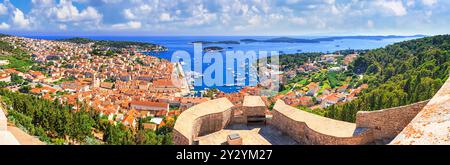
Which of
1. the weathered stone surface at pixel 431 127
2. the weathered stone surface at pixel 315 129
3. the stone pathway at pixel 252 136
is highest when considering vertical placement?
the weathered stone surface at pixel 431 127

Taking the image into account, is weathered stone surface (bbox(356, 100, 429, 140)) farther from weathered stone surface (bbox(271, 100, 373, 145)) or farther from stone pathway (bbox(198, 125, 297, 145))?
stone pathway (bbox(198, 125, 297, 145))

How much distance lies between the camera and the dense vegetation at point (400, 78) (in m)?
20.5

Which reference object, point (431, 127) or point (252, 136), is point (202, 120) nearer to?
point (252, 136)

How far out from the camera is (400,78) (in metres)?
35.3

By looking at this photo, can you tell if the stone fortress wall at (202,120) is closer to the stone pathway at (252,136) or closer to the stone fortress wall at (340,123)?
the stone fortress wall at (340,123)

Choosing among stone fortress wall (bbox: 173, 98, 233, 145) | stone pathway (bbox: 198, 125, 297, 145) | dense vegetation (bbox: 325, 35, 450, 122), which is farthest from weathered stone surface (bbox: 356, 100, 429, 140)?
dense vegetation (bbox: 325, 35, 450, 122)

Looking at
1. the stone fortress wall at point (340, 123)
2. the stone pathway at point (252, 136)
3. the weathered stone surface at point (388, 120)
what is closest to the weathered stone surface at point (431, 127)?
the stone fortress wall at point (340, 123)

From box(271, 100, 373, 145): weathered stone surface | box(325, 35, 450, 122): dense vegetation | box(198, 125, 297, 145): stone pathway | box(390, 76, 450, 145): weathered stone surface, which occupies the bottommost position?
box(325, 35, 450, 122): dense vegetation

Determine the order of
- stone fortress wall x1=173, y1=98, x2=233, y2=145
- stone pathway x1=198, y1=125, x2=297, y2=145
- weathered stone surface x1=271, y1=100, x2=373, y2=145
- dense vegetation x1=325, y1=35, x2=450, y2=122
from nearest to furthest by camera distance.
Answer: weathered stone surface x1=271, y1=100, x2=373, y2=145 → stone fortress wall x1=173, y1=98, x2=233, y2=145 → stone pathway x1=198, y1=125, x2=297, y2=145 → dense vegetation x1=325, y1=35, x2=450, y2=122

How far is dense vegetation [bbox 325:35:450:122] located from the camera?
67.3 feet
